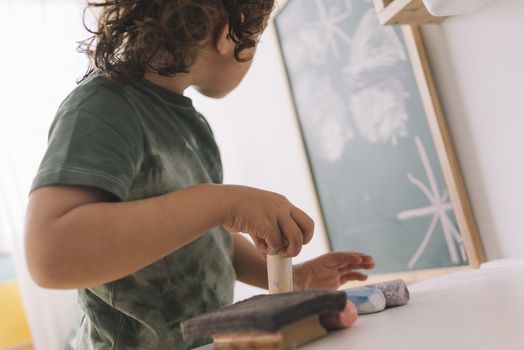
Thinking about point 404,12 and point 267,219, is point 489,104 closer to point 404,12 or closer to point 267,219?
point 404,12

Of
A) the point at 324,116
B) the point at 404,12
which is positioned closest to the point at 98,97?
the point at 404,12

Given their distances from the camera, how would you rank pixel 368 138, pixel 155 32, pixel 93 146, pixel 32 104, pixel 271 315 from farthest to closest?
1. pixel 32 104
2. pixel 368 138
3. pixel 155 32
4. pixel 93 146
5. pixel 271 315

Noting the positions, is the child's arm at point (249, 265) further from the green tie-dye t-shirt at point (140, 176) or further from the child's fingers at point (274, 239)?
the child's fingers at point (274, 239)

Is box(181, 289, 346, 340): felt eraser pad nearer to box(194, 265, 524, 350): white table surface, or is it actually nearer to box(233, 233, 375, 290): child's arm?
box(194, 265, 524, 350): white table surface

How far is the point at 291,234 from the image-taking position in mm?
457

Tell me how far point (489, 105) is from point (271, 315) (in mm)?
505

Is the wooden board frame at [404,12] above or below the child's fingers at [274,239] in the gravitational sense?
above

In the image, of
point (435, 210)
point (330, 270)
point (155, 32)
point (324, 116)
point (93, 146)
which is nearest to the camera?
point (93, 146)

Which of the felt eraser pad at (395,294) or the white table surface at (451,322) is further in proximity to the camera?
the felt eraser pad at (395,294)

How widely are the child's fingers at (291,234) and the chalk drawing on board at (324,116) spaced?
1.82ft

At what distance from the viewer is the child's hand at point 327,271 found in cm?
67

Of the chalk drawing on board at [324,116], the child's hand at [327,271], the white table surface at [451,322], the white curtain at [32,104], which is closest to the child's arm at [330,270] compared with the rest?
the child's hand at [327,271]

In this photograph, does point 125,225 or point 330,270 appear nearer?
point 125,225

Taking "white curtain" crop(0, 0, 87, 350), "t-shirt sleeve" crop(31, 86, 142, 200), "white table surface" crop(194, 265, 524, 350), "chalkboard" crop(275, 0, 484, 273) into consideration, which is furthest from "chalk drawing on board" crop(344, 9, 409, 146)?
"white curtain" crop(0, 0, 87, 350)
